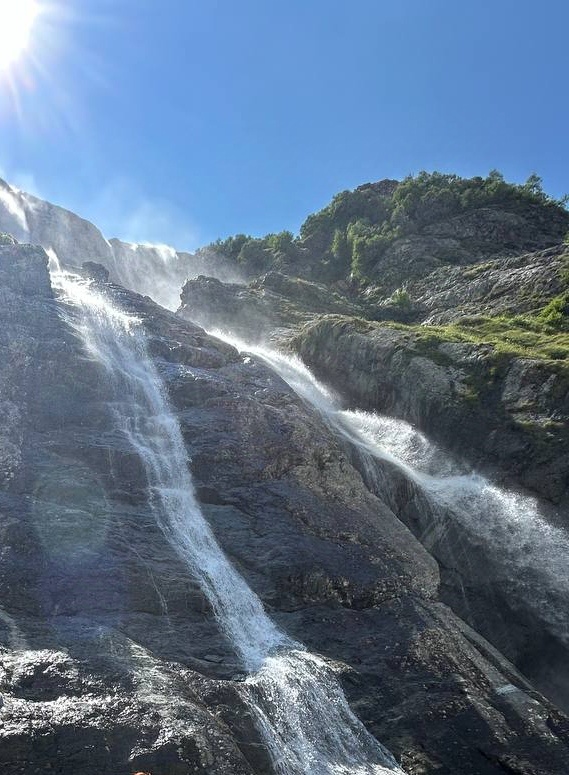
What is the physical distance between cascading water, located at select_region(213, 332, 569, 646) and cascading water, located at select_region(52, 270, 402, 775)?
36.5ft

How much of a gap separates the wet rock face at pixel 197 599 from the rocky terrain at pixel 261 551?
6cm

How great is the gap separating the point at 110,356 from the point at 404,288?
4240 centimetres

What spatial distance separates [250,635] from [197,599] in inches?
75.7

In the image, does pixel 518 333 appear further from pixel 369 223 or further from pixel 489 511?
pixel 369 223

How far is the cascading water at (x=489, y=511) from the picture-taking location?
27.8 m

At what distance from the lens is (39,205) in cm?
9144

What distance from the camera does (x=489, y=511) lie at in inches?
1247

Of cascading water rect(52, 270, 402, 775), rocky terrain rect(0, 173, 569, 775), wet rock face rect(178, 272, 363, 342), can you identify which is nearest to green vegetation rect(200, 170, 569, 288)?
wet rock face rect(178, 272, 363, 342)

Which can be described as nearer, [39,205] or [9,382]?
[9,382]

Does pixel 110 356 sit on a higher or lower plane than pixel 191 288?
lower

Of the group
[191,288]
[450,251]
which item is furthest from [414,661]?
[450,251]

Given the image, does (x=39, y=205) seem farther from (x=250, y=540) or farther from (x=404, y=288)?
(x=250, y=540)

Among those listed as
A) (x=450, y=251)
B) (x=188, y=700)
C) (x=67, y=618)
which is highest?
(x=450, y=251)

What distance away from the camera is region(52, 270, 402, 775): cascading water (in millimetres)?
16203
